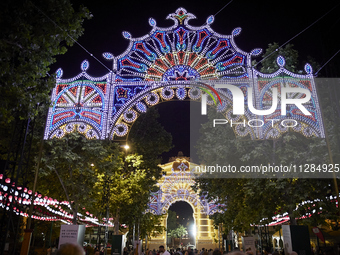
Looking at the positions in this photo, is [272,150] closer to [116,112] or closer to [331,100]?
[331,100]

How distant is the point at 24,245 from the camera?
13.6 m

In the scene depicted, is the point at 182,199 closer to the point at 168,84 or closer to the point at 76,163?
the point at 76,163

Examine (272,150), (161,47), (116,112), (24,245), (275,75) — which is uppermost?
(161,47)

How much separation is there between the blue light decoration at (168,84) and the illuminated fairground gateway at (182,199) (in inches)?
1126

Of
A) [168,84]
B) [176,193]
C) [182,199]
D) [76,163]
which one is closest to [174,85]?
[168,84]

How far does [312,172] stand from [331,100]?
5364 mm

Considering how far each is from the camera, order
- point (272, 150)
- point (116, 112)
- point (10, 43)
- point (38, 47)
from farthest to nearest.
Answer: point (272, 150)
point (116, 112)
point (38, 47)
point (10, 43)

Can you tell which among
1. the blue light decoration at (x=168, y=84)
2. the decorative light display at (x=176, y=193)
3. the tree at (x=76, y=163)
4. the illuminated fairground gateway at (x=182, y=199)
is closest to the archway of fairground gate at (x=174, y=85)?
the blue light decoration at (x=168, y=84)

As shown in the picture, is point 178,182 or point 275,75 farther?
point 178,182

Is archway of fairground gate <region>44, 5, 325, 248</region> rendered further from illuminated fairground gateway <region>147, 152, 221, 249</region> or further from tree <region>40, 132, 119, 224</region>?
illuminated fairground gateway <region>147, 152, 221, 249</region>

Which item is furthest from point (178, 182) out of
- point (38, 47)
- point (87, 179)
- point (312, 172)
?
point (38, 47)

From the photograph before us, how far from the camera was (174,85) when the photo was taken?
44.5 feet

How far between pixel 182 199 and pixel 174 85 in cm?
3411

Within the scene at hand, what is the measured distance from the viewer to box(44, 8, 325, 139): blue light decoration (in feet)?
42.6
